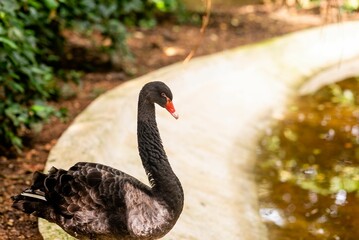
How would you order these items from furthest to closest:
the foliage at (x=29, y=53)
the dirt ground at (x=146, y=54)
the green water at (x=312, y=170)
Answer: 1. the green water at (x=312, y=170)
2. the foliage at (x=29, y=53)
3. the dirt ground at (x=146, y=54)

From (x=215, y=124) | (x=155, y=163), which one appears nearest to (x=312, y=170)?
(x=215, y=124)

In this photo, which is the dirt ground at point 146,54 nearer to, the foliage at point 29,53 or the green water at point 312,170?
the foliage at point 29,53

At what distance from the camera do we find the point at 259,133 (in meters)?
8.03

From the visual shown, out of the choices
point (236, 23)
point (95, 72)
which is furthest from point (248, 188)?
point (236, 23)

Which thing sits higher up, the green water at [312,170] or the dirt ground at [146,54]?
the dirt ground at [146,54]

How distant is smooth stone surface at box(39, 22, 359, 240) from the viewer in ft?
18.3

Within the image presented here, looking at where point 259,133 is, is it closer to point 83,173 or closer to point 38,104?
point 38,104

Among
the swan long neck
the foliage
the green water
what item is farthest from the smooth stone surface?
the swan long neck

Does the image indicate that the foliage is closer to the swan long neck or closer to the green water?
the swan long neck

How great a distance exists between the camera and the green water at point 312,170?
584cm

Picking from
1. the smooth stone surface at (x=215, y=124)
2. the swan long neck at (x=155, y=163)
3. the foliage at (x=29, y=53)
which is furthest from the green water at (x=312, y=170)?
→ the foliage at (x=29, y=53)

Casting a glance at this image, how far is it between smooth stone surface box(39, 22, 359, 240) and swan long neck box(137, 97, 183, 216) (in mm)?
719

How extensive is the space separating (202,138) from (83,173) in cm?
327

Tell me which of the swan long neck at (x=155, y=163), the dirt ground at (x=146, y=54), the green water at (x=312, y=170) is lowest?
the green water at (x=312, y=170)
